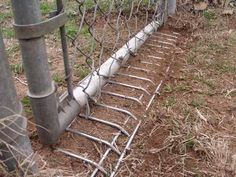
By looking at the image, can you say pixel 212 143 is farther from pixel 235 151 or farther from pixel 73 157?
pixel 73 157

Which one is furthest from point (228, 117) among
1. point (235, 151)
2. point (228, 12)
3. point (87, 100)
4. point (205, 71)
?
point (228, 12)

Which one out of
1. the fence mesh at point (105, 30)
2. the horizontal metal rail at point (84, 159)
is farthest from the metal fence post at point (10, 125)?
the fence mesh at point (105, 30)

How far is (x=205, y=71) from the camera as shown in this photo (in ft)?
5.92

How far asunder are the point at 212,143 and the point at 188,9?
5.53 feet

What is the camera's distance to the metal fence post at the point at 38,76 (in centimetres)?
88

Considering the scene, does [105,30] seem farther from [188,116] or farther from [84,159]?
[84,159]

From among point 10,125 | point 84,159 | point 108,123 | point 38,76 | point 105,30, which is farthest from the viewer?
point 105,30

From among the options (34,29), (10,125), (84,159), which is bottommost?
(84,159)

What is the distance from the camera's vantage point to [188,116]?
1424 mm

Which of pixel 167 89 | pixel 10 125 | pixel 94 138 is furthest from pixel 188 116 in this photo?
pixel 10 125

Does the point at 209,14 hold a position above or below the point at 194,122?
above

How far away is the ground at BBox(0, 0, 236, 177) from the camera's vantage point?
3.87ft

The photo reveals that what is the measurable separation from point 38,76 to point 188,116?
682 millimetres

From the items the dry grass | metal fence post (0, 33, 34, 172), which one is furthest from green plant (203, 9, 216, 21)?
metal fence post (0, 33, 34, 172)
